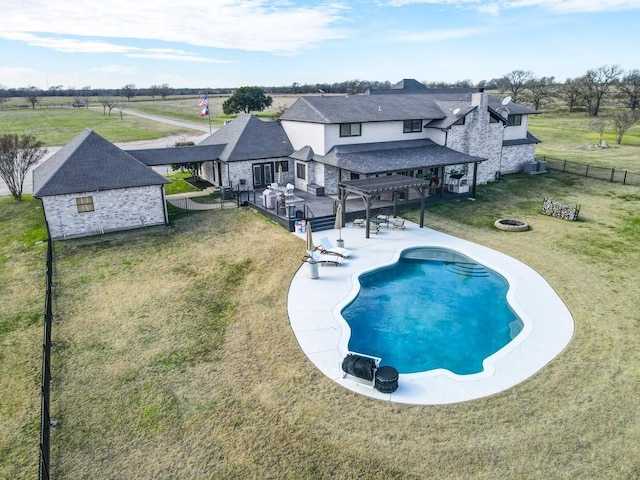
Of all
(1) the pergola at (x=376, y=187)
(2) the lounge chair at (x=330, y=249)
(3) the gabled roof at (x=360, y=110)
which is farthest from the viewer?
(3) the gabled roof at (x=360, y=110)

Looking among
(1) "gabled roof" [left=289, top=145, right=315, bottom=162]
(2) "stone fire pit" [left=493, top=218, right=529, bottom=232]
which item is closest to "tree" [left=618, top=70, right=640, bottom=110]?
(2) "stone fire pit" [left=493, top=218, right=529, bottom=232]

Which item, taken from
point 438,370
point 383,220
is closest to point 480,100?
point 383,220

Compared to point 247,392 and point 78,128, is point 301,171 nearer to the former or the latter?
point 247,392

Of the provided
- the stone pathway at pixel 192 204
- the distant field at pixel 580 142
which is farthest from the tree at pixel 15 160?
the distant field at pixel 580 142

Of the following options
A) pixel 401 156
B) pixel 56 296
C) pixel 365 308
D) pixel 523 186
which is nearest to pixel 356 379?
pixel 365 308

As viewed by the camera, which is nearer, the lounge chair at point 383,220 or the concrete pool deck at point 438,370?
the concrete pool deck at point 438,370

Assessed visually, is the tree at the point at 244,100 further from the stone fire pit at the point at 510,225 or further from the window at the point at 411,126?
the stone fire pit at the point at 510,225

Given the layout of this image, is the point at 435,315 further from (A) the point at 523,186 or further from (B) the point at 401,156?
(A) the point at 523,186
